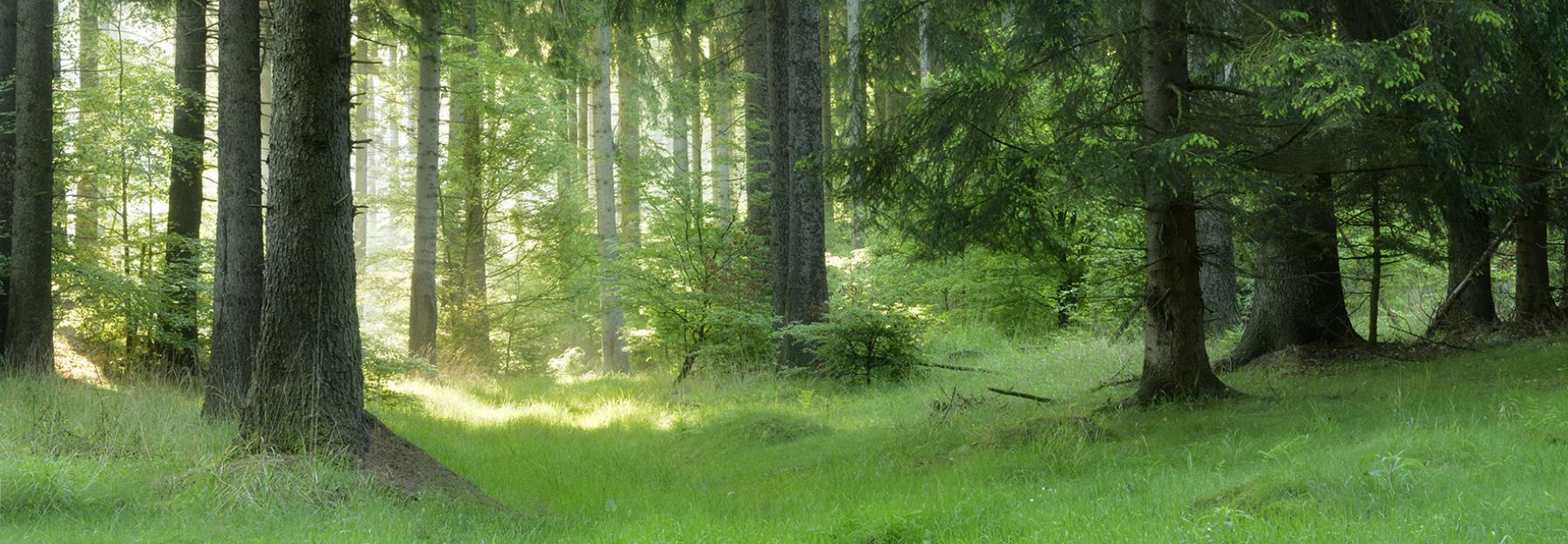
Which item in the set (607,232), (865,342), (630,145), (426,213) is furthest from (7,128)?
(630,145)

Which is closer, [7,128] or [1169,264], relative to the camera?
[1169,264]

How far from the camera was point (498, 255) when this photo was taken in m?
22.1

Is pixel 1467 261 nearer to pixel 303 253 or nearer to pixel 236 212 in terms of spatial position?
pixel 303 253

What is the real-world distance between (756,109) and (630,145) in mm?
6732

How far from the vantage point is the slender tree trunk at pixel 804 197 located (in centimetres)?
1395

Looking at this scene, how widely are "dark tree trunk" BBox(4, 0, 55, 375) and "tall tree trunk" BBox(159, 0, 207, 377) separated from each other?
1186 millimetres

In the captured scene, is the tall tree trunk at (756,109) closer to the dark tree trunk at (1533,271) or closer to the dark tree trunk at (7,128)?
the dark tree trunk at (7,128)

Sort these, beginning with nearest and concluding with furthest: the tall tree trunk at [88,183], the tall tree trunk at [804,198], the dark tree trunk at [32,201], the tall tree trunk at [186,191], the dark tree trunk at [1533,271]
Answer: the dark tree trunk at [1533,271], the dark tree trunk at [32,201], the tall tree trunk at [186,191], the tall tree trunk at [88,183], the tall tree trunk at [804,198]

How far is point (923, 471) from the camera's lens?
7.32 metres

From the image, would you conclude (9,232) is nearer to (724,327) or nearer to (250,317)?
(250,317)

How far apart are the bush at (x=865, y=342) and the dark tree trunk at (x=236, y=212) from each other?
19.6 ft

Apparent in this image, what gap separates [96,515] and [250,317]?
429 centimetres

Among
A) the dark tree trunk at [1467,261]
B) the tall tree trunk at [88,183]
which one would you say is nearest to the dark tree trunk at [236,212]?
the tall tree trunk at [88,183]

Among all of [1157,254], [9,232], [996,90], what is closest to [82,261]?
[9,232]
